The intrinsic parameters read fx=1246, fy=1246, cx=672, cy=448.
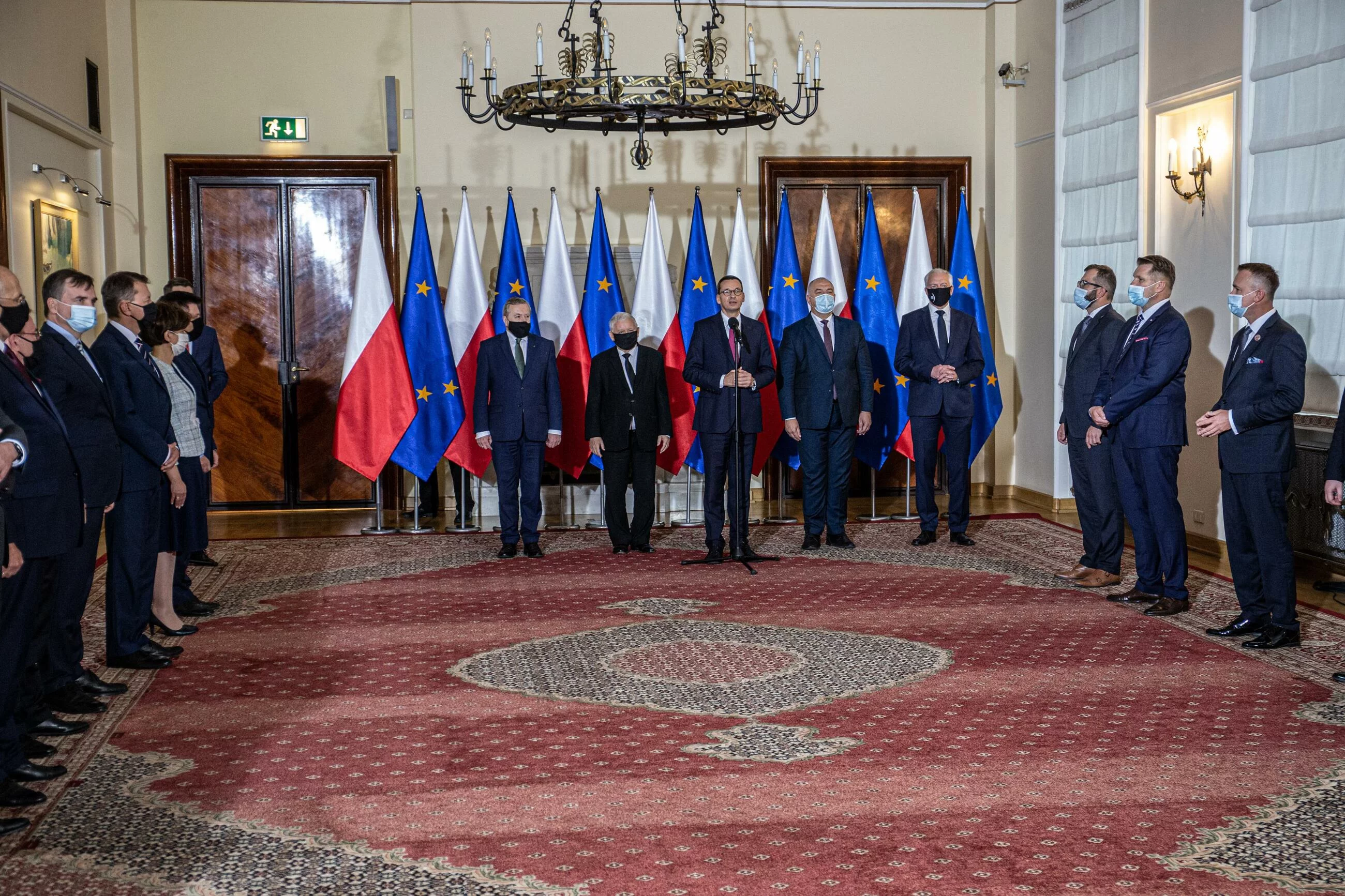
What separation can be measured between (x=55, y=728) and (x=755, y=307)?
19.9 ft

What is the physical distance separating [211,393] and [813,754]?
5.14 m

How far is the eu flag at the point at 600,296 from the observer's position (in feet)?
30.1

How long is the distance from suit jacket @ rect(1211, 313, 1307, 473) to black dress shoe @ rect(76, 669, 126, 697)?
15.6 ft

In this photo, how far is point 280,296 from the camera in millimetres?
10211

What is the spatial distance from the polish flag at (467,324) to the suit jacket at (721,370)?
6.12 feet

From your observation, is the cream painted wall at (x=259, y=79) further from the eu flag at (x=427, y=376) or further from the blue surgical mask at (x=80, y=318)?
the blue surgical mask at (x=80, y=318)

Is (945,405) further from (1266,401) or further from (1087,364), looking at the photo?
(1266,401)

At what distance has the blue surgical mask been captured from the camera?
4.31 m

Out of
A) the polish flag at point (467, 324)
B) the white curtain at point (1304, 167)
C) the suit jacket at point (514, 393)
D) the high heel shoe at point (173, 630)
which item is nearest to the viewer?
the high heel shoe at point (173, 630)

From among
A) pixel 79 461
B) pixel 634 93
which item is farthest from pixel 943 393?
pixel 79 461

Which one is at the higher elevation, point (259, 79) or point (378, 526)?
point (259, 79)

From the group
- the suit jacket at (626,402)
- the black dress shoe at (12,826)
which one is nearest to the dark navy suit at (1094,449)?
the suit jacket at (626,402)

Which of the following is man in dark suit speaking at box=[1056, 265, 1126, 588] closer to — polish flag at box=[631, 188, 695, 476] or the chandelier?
the chandelier

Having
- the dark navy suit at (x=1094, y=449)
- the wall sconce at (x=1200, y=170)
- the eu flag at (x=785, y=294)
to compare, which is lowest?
the dark navy suit at (x=1094, y=449)
